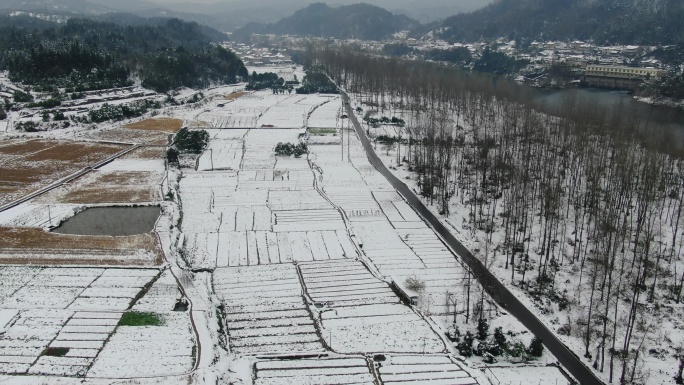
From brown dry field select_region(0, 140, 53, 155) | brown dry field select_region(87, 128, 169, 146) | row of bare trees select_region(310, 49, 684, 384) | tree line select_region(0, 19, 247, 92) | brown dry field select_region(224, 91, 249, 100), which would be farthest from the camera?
brown dry field select_region(224, 91, 249, 100)

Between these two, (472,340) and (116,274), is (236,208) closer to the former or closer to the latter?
(116,274)

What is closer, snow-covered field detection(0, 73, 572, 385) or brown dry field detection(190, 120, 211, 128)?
snow-covered field detection(0, 73, 572, 385)

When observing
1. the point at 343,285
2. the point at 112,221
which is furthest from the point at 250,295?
the point at 112,221

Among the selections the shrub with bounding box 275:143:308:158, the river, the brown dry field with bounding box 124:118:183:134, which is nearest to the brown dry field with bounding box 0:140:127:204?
the brown dry field with bounding box 124:118:183:134

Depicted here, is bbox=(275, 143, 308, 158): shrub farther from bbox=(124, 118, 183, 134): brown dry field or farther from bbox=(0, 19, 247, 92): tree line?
bbox=(0, 19, 247, 92): tree line

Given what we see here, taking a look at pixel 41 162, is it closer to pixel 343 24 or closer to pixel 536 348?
pixel 536 348

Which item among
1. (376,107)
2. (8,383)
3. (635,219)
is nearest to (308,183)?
(635,219)

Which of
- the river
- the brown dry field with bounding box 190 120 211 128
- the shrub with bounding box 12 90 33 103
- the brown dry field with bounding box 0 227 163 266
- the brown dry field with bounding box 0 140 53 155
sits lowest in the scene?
the brown dry field with bounding box 0 227 163 266

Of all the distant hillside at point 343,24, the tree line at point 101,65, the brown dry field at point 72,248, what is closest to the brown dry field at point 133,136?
the tree line at point 101,65
